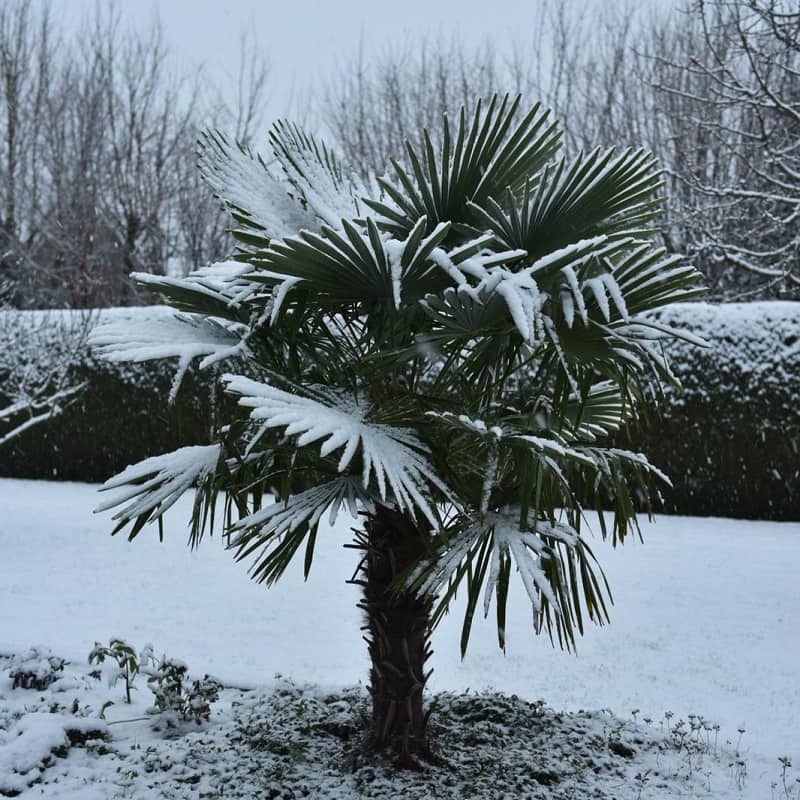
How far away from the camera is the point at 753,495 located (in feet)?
24.9

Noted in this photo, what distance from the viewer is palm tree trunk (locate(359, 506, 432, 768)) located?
2629 mm

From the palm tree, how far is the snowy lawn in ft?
3.17

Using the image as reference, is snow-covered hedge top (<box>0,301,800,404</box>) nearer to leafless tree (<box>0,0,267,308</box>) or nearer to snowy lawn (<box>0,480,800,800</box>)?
snowy lawn (<box>0,480,800,800</box>)

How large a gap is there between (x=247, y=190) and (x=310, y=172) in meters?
0.22

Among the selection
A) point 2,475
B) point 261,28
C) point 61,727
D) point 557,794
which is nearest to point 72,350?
point 2,475

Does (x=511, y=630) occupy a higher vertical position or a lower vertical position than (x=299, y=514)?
lower

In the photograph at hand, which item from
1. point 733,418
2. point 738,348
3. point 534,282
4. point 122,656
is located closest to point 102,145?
point 738,348

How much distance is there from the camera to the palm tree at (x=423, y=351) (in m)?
2.19

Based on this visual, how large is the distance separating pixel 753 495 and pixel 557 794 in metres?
5.63

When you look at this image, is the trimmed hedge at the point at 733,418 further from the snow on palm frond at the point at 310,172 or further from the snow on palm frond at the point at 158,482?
the snow on palm frond at the point at 158,482

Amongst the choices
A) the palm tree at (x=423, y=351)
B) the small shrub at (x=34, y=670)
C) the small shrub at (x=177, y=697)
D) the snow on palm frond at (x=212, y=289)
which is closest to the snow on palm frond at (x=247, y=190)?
the palm tree at (x=423, y=351)

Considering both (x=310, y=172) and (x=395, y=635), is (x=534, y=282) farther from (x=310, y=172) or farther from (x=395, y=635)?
(x=395, y=635)

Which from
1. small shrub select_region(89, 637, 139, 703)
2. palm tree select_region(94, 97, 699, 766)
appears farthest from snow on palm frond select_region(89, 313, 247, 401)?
small shrub select_region(89, 637, 139, 703)

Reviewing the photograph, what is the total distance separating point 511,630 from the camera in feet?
15.9
